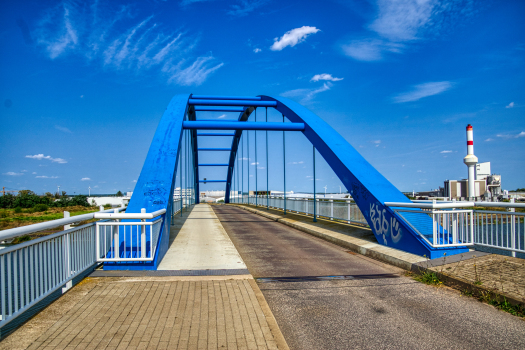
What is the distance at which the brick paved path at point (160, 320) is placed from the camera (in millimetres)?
3160

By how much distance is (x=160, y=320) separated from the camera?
3.68 m

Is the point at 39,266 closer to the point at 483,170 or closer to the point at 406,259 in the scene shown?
the point at 406,259

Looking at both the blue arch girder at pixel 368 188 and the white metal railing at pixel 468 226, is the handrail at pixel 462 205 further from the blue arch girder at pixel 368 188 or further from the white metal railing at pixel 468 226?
the blue arch girder at pixel 368 188

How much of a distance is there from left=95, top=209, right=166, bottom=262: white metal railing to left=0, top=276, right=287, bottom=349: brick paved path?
2.89 feet

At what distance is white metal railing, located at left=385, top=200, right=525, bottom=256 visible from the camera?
6297 mm

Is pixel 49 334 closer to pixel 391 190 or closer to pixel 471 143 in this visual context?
pixel 391 190

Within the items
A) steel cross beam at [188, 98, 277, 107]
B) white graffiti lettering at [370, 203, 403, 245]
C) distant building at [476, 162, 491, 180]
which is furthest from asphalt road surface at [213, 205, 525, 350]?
distant building at [476, 162, 491, 180]

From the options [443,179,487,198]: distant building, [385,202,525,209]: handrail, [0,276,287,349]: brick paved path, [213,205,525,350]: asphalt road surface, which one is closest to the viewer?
[0,276,287,349]: brick paved path

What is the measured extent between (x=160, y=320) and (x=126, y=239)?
3.05 m

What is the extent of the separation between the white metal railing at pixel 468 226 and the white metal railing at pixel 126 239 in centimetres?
499

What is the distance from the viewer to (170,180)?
8.70m

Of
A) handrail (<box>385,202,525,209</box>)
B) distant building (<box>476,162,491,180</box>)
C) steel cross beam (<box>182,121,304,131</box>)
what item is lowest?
handrail (<box>385,202,525,209</box>)

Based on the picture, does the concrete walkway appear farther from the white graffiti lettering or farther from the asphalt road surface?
the white graffiti lettering

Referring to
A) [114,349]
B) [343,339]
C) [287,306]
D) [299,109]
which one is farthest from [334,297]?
[299,109]
